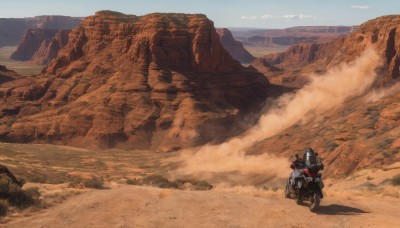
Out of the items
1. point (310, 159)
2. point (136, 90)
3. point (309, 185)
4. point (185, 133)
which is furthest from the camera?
point (136, 90)

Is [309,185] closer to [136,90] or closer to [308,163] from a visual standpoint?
[308,163]

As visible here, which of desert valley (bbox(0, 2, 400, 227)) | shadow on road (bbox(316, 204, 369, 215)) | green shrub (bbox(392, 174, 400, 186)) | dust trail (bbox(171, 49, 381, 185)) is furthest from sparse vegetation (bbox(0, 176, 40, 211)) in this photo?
dust trail (bbox(171, 49, 381, 185))

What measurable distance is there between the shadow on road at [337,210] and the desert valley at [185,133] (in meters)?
0.09

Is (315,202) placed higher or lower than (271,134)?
higher

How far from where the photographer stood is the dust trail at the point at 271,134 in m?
38.2

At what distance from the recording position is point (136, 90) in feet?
251

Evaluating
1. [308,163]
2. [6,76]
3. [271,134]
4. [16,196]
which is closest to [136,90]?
[271,134]

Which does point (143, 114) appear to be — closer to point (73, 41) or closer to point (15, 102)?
point (15, 102)

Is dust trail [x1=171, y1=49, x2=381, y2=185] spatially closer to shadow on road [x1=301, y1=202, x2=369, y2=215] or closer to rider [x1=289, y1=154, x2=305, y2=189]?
rider [x1=289, y1=154, x2=305, y2=189]

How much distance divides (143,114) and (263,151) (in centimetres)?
3071

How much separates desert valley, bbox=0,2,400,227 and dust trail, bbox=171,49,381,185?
33cm

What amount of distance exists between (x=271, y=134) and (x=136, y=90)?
2795 centimetres

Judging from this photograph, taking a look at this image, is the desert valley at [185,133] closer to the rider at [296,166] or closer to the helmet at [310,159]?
the rider at [296,166]

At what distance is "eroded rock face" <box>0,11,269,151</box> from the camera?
69750 millimetres
